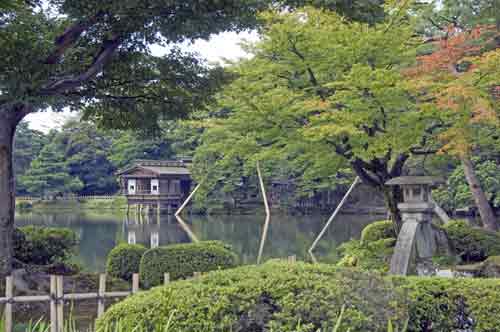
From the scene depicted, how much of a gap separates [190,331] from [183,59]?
6146mm

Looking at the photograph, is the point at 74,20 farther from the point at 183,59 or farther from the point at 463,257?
the point at 463,257

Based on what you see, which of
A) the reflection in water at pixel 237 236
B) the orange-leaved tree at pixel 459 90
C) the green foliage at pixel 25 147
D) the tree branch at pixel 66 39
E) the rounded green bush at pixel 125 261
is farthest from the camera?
the green foliage at pixel 25 147

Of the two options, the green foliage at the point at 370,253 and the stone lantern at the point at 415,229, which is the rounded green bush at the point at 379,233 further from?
the stone lantern at the point at 415,229

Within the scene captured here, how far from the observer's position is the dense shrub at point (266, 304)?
317cm

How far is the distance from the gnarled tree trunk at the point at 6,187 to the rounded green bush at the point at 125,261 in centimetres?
194

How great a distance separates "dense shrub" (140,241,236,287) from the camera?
8508mm

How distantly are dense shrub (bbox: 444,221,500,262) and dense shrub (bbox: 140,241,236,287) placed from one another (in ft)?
17.5

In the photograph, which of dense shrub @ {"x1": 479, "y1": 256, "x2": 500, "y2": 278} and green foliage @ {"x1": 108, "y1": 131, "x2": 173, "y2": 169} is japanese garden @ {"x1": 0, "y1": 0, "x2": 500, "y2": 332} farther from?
green foliage @ {"x1": 108, "y1": 131, "x2": 173, "y2": 169}

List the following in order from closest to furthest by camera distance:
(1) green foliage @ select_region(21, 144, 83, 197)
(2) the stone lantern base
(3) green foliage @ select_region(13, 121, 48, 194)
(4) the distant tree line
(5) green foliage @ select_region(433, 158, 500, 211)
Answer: (2) the stone lantern base
(5) green foliage @ select_region(433, 158, 500, 211)
(1) green foliage @ select_region(21, 144, 83, 197)
(4) the distant tree line
(3) green foliage @ select_region(13, 121, 48, 194)

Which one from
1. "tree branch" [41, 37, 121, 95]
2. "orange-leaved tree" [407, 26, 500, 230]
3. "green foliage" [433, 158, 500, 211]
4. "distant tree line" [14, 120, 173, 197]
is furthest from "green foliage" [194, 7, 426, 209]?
"distant tree line" [14, 120, 173, 197]

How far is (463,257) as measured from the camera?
10539 mm

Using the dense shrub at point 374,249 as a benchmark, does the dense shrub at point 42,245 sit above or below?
above

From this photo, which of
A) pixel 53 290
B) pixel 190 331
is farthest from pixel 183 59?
pixel 190 331

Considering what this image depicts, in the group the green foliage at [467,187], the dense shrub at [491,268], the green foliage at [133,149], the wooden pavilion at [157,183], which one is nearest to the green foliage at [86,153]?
the green foliage at [133,149]
